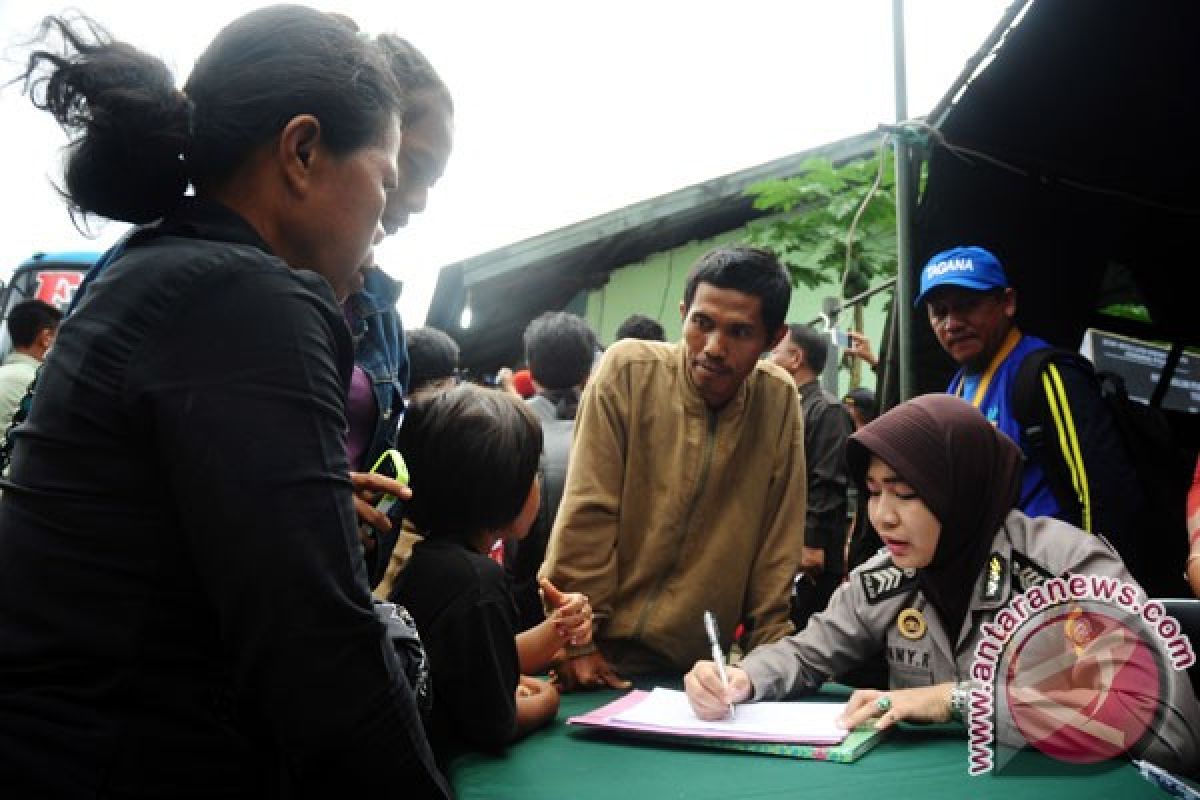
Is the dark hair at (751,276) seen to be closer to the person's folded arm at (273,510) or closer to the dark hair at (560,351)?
the dark hair at (560,351)

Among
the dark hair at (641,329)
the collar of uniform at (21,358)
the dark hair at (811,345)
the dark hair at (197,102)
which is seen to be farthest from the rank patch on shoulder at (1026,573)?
the collar of uniform at (21,358)

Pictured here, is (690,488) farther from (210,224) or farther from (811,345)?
(811,345)

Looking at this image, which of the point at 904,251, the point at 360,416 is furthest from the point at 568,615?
the point at 904,251

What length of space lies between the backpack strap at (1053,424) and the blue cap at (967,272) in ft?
0.93

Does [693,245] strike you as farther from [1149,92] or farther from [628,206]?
[1149,92]

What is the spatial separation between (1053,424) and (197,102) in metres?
2.33

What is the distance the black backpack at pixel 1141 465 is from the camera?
2508 millimetres

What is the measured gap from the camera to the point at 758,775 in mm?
1249

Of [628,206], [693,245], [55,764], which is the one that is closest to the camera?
[55,764]

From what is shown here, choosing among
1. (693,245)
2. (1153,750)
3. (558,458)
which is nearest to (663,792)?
(1153,750)

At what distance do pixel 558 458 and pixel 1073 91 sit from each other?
2.19 m

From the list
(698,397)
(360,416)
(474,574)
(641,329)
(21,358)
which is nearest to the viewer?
(474,574)

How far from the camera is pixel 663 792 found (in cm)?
118

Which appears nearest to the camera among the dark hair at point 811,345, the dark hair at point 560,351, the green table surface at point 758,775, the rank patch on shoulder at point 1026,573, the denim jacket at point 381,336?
the green table surface at point 758,775
